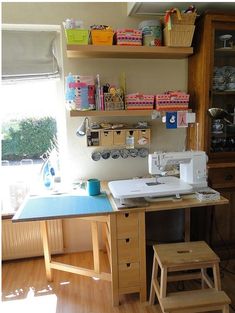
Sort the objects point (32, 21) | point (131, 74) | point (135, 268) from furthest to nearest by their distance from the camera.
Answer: point (131, 74) → point (32, 21) → point (135, 268)

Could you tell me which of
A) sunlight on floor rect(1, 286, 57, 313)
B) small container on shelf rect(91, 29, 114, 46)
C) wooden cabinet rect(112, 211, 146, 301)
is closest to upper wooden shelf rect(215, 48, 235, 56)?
small container on shelf rect(91, 29, 114, 46)

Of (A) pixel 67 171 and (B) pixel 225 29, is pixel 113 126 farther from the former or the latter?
(B) pixel 225 29

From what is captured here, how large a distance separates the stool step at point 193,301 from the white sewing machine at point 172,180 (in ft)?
1.96

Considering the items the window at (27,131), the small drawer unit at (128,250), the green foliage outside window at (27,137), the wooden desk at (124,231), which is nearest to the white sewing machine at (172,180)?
the wooden desk at (124,231)

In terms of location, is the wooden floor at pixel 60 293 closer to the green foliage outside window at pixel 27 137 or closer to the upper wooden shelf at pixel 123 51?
the green foliage outside window at pixel 27 137

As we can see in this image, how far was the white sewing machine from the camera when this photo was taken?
5.61 feet

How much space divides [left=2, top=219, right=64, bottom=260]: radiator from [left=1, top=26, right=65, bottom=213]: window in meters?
0.17

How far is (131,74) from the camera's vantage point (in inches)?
86.7

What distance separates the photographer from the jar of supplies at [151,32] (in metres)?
1.93

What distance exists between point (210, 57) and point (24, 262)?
7.55ft

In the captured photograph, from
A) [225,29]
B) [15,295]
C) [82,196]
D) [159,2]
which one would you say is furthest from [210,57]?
[15,295]

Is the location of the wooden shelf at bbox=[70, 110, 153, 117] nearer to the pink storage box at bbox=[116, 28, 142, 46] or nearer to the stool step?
the pink storage box at bbox=[116, 28, 142, 46]

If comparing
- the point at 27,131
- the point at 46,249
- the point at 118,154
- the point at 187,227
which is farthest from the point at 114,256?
the point at 27,131

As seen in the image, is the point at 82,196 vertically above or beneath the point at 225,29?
beneath
